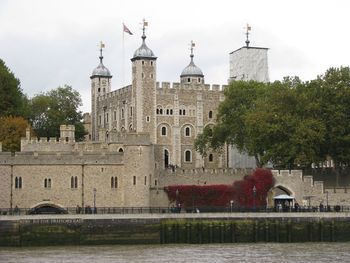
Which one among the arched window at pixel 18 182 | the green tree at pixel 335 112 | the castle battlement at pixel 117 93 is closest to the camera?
the arched window at pixel 18 182

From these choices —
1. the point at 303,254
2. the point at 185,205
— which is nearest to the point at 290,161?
the point at 185,205

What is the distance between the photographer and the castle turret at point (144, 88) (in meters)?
104

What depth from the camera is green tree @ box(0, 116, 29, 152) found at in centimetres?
9350

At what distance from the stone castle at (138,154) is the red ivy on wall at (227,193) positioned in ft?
3.06

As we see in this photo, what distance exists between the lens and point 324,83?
85.7 m

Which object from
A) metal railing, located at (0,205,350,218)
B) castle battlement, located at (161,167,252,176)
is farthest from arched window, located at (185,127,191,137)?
metal railing, located at (0,205,350,218)

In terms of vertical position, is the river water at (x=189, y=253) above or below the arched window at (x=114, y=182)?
below

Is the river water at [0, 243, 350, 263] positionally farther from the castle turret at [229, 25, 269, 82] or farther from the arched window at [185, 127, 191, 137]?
the castle turret at [229, 25, 269, 82]

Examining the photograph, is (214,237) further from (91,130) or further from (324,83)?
(91,130)

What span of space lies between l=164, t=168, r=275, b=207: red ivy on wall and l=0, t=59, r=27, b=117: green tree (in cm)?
2446

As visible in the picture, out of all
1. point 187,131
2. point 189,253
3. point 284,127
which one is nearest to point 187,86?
point 187,131

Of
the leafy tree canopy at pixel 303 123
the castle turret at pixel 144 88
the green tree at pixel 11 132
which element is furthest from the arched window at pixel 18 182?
the castle turret at pixel 144 88

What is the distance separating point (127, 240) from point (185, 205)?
1117cm

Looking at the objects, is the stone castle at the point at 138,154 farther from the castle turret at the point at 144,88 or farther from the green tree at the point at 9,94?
the green tree at the point at 9,94
